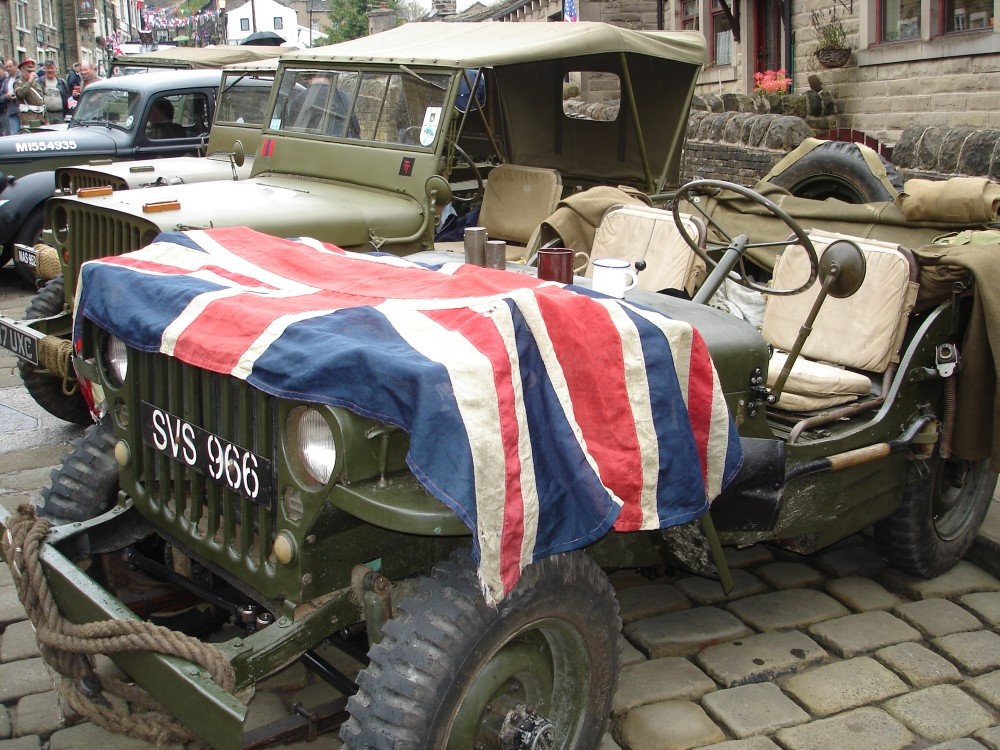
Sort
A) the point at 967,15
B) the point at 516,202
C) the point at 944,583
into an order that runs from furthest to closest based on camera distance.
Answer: the point at 967,15 → the point at 516,202 → the point at 944,583

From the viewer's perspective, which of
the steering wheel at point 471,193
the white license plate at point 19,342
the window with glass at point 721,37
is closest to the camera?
the white license plate at point 19,342

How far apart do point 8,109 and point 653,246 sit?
14.3 m

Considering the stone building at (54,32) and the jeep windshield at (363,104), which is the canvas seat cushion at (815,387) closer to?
the jeep windshield at (363,104)

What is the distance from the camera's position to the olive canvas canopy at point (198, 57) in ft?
42.8

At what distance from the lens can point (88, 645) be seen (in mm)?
2373

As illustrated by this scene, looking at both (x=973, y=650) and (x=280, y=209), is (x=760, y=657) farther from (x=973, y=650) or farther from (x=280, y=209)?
(x=280, y=209)

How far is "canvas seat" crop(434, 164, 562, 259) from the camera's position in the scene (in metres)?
5.67

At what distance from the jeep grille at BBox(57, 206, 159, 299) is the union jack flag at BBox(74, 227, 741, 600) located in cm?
213

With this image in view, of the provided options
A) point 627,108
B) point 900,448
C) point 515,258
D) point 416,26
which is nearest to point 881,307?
point 900,448

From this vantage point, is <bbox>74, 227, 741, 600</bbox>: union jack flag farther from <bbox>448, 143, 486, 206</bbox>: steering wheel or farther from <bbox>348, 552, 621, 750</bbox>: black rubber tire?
<bbox>448, 143, 486, 206</bbox>: steering wheel

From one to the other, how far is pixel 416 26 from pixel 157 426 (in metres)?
4.91

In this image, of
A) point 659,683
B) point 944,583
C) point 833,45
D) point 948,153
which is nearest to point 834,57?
point 833,45

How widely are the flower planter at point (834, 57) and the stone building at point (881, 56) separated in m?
0.09

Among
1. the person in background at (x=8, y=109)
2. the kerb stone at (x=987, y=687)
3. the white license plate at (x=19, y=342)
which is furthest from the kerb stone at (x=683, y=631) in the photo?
the person in background at (x=8, y=109)
